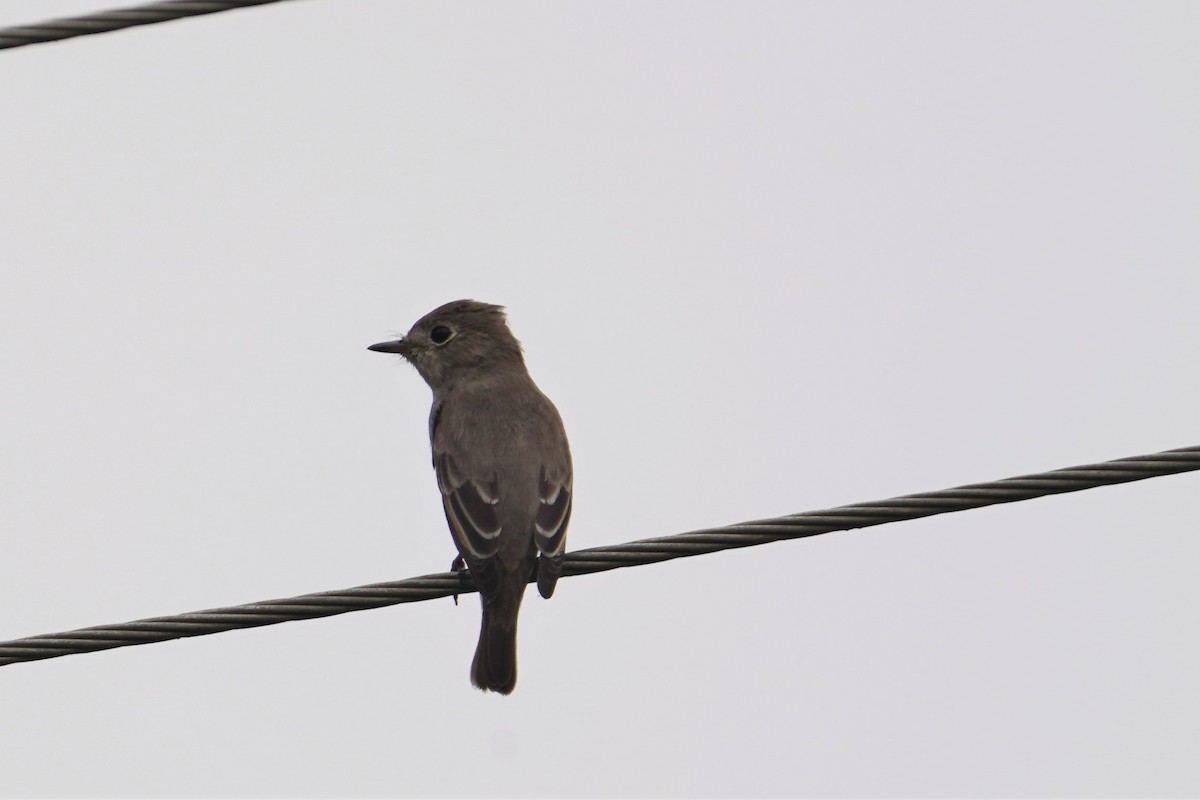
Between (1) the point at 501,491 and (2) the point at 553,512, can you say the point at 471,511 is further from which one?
(2) the point at 553,512

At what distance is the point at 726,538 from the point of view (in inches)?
264

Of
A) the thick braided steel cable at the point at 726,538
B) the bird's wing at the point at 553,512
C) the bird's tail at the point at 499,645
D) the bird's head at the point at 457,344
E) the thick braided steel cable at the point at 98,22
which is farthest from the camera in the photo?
the bird's head at the point at 457,344

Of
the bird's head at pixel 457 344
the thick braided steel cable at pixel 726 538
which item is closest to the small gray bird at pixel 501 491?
the bird's head at pixel 457 344

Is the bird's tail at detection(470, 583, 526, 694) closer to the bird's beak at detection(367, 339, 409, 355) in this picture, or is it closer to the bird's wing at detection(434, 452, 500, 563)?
the bird's wing at detection(434, 452, 500, 563)

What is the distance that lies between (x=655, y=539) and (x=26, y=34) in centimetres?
322

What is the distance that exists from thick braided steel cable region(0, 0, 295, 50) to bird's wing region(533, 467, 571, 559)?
316 centimetres

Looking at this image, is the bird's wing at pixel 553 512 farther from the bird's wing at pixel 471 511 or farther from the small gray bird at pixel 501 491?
the bird's wing at pixel 471 511

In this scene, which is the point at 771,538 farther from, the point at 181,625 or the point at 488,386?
the point at 488,386

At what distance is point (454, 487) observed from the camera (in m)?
9.48

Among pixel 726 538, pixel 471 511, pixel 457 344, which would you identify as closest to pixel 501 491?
pixel 471 511

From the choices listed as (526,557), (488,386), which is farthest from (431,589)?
(488,386)

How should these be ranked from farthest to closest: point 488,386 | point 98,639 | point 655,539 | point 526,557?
1. point 488,386
2. point 526,557
3. point 655,539
4. point 98,639

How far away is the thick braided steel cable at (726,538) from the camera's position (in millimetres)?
6355

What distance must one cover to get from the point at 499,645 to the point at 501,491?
2.70 ft
